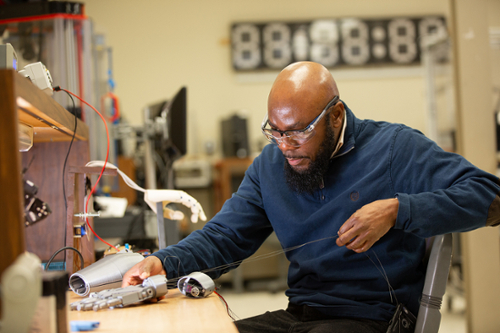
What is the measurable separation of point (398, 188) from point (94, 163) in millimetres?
978

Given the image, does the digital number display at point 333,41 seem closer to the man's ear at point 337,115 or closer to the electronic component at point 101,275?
the man's ear at point 337,115

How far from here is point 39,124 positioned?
1.10 metres

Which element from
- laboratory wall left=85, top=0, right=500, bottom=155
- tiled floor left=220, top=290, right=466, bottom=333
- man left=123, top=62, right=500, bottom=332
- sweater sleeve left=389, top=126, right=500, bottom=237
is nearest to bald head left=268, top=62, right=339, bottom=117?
man left=123, top=62, right=500, bottom=332

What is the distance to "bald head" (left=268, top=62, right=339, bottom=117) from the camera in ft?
4.31

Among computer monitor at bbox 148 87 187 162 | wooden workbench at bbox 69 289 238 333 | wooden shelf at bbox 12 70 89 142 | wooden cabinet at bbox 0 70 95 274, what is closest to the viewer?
wooden cabinet at bbox 0 70 95 274

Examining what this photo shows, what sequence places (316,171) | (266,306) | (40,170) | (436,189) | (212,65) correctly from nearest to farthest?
(436,189), (316,171), (40,170), (266,306), (212,65)

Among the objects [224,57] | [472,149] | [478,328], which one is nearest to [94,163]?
[472,149]

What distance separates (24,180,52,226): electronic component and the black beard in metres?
0.85

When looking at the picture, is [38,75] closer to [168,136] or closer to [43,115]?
[43,115]

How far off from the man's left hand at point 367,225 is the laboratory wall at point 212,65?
3.94 metres

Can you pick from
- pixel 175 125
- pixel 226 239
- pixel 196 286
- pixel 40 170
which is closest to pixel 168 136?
pixel 175 125

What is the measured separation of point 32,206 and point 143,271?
0.55 m

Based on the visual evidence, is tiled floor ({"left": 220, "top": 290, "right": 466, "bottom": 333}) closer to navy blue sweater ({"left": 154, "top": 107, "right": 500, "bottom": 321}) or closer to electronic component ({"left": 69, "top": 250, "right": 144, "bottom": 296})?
navy blue sweater ({"left": 154, "top": 107, "right": 500, "bottom": 321})

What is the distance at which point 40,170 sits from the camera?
151 cm
